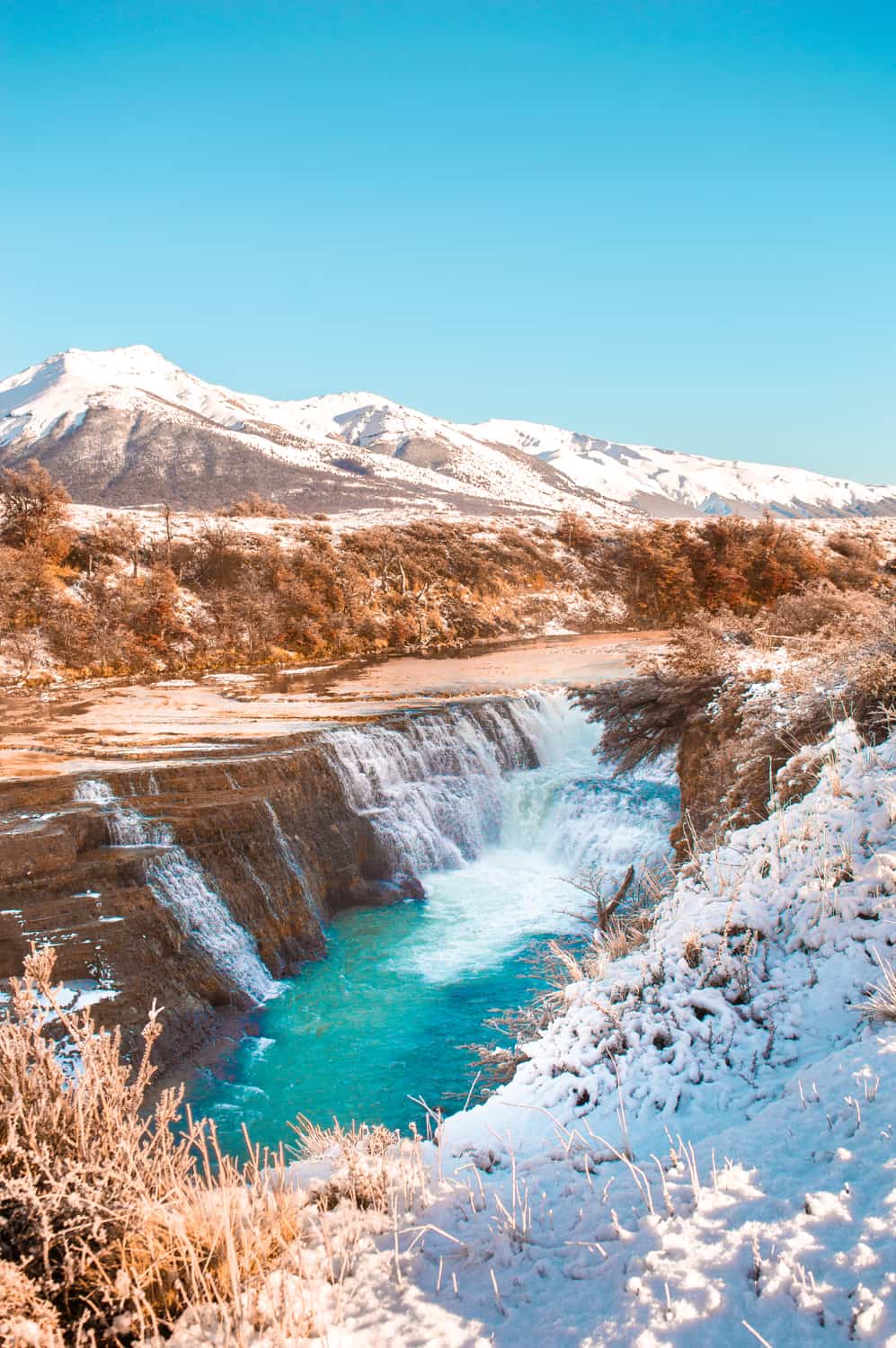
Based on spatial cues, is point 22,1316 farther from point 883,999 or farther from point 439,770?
point 439,770

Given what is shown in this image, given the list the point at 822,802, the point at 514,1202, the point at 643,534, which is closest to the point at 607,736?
the point at 822,802

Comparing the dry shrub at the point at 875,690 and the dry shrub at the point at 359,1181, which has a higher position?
the dry shrub at the point at 875,690

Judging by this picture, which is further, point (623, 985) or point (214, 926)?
point (214, 926)

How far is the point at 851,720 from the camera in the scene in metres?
7.03

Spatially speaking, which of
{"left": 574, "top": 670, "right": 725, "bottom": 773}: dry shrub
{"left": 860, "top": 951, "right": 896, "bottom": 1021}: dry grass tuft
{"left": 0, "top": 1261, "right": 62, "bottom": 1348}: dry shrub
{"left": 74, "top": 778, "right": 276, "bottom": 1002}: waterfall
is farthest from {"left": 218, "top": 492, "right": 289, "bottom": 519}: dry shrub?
{"left": 0, "top": 1261, "right": 62, "bottom": 1348}: dry shrub

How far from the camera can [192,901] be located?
1009 centimetres

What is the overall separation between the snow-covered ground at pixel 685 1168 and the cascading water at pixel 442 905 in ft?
12.0

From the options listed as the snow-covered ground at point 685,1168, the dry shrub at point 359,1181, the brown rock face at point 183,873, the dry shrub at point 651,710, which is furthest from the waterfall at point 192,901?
the dry shrub at point 651,710

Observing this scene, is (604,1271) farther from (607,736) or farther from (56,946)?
(607,736)

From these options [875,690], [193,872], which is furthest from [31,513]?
[875,690]

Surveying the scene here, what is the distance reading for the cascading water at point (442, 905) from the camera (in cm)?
830

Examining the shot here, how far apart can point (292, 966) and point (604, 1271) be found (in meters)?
9.06

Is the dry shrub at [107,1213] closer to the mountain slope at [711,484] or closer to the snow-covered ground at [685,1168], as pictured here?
the snow-covered ground at [685,1168]

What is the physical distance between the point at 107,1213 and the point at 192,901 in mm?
8036
